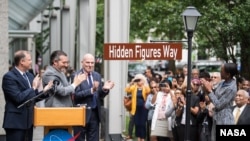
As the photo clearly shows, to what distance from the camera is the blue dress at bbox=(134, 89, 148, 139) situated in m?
18.7

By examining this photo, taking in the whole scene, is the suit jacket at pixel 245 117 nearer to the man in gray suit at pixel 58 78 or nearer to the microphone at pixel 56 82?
the man in gray suit at pixel 58 78

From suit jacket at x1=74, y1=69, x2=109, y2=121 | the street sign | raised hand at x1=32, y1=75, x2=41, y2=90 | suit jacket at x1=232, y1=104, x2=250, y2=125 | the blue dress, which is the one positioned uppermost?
the street sign

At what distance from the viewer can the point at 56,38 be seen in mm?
40781

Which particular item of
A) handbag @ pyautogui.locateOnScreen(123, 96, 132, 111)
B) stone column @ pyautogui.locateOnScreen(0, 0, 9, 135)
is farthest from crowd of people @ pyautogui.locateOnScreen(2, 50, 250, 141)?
handbag @ pyautogui.locateOnScreen(123, 96, 132, 111)

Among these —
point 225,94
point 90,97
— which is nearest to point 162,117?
point 90,97

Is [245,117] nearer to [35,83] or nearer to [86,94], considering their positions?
[86,94]

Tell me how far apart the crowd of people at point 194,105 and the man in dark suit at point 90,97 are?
1.84 meters

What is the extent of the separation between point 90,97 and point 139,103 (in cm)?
667

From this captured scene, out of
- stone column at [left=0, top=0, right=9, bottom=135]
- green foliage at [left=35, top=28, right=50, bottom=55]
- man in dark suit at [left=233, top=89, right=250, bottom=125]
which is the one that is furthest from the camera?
green foliage at [left=35, top=28, right=50, bottom=55]

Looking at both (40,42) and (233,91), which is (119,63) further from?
(40,42)

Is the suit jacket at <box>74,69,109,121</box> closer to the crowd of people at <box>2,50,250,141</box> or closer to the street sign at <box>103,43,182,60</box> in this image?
the crowd of people at <box>2,50,250,141</box>

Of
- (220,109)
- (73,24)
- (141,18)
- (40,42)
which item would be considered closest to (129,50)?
(220,109)

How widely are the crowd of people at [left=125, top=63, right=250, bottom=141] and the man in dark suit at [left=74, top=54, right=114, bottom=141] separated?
72.4 inches

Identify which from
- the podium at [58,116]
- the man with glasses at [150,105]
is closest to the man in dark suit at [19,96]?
the podium at [58,116]
